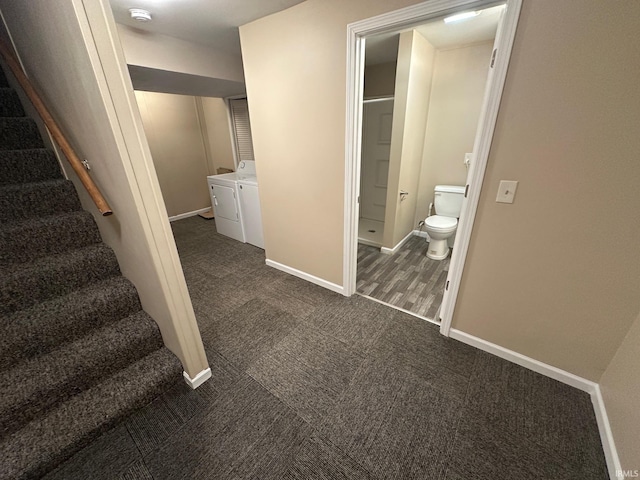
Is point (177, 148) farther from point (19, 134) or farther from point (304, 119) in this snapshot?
point (304, 119)

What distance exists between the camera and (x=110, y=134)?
3.36ft

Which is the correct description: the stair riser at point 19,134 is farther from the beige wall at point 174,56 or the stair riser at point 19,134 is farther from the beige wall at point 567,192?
the beige wall at point 567,192

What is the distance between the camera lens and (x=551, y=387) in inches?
57.8

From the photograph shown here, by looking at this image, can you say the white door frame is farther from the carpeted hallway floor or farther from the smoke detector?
the smoke detector

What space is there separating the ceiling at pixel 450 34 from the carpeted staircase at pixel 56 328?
8.53 ft

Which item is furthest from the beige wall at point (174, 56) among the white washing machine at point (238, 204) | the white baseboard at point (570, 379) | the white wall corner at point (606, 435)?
the white wall corner at point (606, 435)

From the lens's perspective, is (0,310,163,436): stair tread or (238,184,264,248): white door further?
(238,184,264,248): white door

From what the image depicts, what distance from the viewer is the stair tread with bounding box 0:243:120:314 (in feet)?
4.19

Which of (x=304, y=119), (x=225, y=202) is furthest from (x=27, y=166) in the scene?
(x=225, y=202)

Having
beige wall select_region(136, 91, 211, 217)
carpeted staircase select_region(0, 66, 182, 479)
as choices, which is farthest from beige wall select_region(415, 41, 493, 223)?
beige wall select_region(136, 91, 211, 217)

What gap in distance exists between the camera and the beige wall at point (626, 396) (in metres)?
1.03

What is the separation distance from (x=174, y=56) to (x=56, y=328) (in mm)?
2434

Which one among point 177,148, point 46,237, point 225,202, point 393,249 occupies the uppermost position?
point 177,148

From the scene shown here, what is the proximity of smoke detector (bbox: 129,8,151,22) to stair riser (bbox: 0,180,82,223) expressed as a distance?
1.30m
